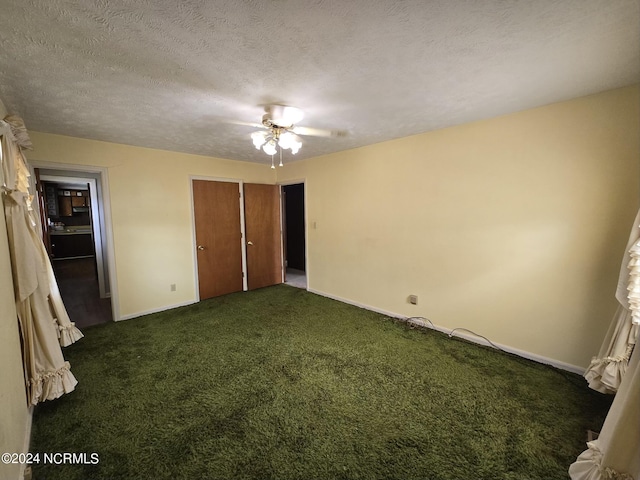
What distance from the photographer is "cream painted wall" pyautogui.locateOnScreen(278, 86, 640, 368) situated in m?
1.98

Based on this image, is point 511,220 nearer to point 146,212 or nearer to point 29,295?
point 29,295

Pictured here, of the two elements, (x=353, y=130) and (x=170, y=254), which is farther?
(x=170, y=254)

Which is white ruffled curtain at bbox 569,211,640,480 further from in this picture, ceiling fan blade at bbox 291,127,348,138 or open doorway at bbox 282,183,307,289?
open doorway at bbox 282,183,307,289

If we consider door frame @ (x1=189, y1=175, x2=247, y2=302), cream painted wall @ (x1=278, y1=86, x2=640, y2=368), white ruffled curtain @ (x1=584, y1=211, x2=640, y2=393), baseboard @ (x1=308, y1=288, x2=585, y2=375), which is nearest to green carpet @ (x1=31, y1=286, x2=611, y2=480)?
baseboard @ (x1=308, y1=288, x2=585, y2=375)

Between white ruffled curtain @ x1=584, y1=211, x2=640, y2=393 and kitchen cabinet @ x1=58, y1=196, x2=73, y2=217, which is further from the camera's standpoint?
kitchen cabinet @ x1=58, y1=196, x2=73, y2=217

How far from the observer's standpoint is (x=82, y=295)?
4.41 meters

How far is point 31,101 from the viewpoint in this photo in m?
1.98

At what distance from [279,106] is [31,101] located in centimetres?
196

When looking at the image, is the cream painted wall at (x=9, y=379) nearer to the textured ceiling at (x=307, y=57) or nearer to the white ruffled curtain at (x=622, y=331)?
the textured ceiling at (x=307, y=57)

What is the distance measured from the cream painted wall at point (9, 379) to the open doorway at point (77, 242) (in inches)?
81.4

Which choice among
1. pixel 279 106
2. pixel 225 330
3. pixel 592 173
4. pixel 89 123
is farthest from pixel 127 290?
pixel 592 173

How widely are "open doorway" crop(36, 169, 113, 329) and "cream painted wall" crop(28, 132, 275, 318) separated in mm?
535

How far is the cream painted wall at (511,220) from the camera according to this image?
78.0 inches

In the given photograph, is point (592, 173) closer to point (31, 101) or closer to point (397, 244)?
point (397, 244)
